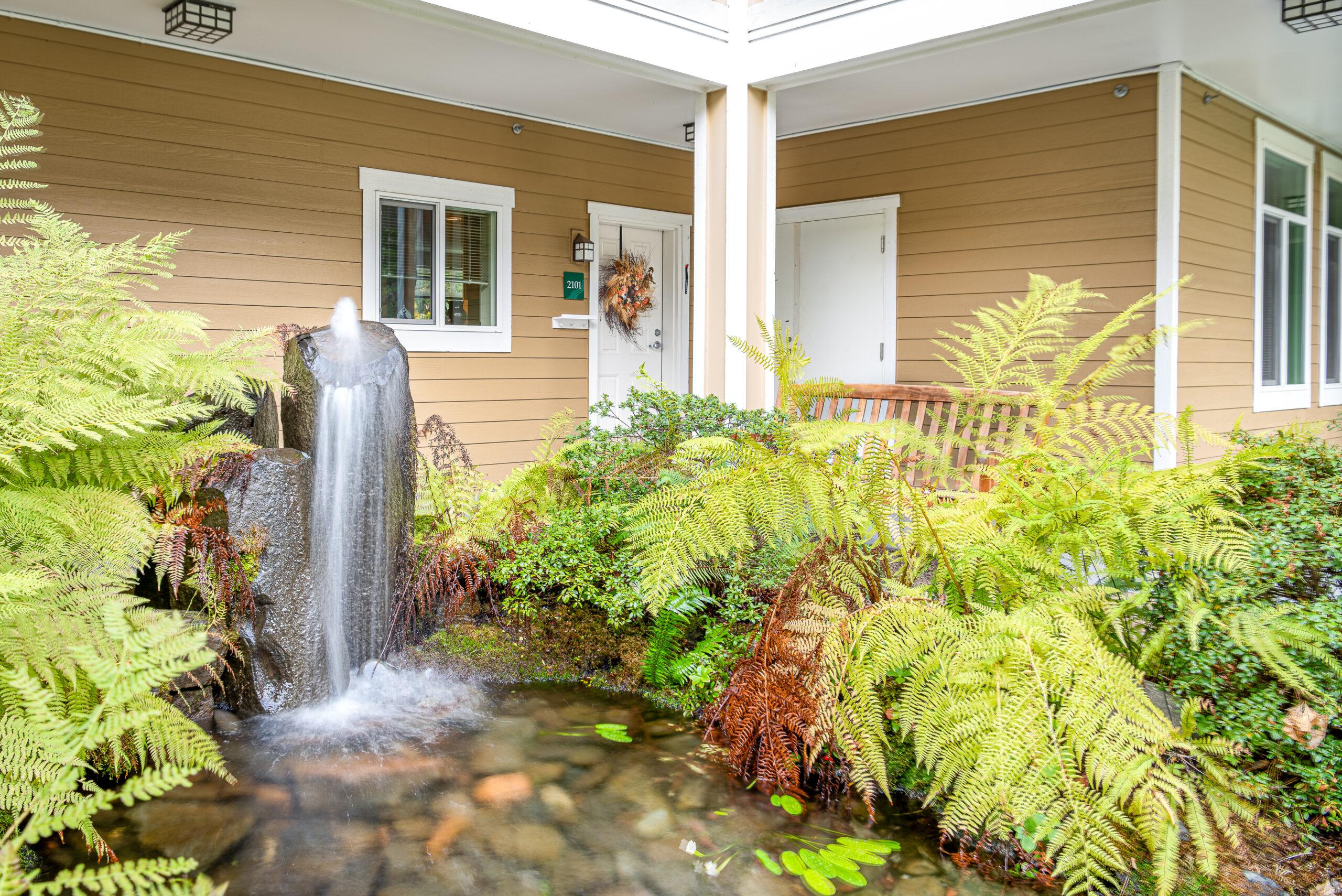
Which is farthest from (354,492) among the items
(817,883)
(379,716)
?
(817,883)

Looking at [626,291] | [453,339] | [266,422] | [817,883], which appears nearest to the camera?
[817,883]

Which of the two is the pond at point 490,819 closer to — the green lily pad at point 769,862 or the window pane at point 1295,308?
the green lily pad at point 769,862

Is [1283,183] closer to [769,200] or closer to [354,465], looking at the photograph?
[769,200]

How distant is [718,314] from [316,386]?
2319mm

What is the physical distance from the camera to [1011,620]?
206 centimetres

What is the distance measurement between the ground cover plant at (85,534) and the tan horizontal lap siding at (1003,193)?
462 centimetres

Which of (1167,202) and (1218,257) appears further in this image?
(1218,257)

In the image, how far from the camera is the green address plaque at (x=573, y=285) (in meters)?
6.65

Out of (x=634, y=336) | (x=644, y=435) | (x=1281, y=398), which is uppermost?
(x=634, y=336)

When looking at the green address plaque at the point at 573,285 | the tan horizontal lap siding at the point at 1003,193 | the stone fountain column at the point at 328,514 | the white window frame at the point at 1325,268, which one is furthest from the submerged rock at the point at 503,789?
the white window frame at the point at 1325,268

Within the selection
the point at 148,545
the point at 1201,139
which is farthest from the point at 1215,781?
the point at 1201,139

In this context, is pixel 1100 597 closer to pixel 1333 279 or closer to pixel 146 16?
pixel 146 16

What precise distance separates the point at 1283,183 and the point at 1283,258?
537 mm

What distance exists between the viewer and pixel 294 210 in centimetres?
538
